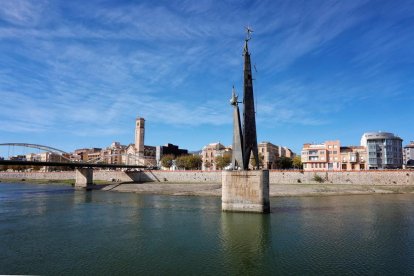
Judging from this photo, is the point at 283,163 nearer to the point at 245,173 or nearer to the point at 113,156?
the point at 245,173

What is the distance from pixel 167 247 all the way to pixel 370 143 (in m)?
86.7

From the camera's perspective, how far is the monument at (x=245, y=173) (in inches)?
1567

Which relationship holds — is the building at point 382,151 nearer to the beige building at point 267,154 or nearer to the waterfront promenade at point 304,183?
the waterfront promenade at point 304,183

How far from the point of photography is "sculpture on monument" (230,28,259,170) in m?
42.4

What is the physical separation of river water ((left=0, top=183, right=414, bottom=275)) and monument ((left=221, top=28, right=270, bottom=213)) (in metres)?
1.57

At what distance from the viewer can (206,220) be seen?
36.7 m

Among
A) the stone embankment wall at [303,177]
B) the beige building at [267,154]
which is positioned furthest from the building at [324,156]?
the beige building at [267,154]

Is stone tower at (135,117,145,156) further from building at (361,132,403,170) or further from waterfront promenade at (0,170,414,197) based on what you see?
building at (361,132,403,170)

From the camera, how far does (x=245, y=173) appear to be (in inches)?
1588

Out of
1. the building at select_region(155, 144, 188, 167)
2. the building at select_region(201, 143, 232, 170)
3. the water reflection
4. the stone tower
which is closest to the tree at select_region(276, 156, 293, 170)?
the building at select_region(201, 143, 232, 170)

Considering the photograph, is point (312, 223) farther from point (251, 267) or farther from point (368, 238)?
point (251, 267)

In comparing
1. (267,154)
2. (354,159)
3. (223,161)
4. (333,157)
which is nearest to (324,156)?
(333,157)

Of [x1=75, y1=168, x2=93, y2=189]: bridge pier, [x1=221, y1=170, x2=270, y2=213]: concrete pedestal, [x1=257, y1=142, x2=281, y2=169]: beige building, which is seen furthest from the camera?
[x1=257, y1=142, x2=281, y2=169]: beige building

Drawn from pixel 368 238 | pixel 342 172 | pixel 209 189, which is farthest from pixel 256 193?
pixel 342 172
